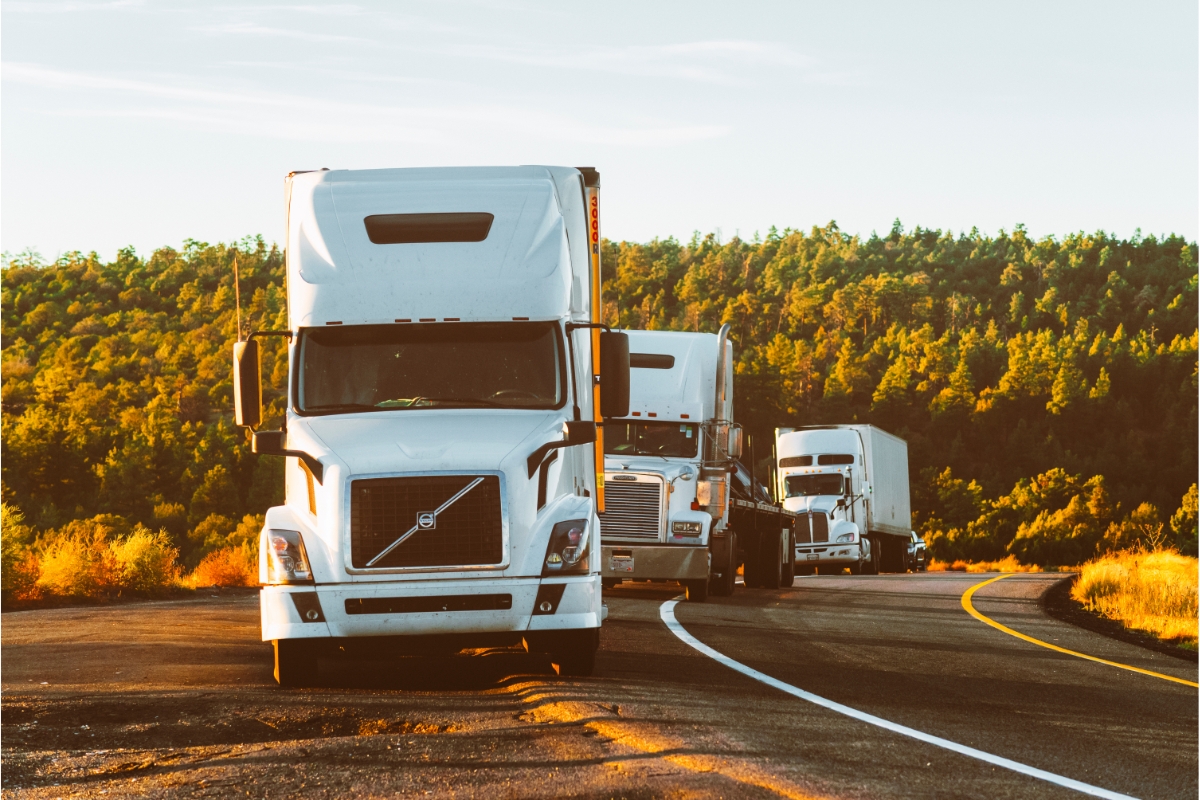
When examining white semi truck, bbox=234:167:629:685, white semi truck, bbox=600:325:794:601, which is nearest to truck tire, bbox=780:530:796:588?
white semi truck, bbox=600:325:794:601

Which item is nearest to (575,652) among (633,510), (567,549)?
(567,549)

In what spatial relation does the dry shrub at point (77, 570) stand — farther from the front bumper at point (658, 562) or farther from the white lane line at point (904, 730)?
the white lane line at point (904, 730)

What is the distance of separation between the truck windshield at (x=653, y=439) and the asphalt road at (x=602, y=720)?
6011 mm

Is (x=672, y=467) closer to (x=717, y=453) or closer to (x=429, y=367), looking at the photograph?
(x=717, y=453)

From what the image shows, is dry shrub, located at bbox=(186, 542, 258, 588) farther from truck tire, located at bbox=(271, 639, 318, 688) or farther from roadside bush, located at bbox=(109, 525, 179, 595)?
truck tire, located at bbox=(271, 639, 318, 688)

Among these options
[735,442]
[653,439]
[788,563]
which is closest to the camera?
[653,439]

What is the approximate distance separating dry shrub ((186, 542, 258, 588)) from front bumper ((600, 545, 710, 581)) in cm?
894

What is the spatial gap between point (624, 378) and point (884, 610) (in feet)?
33.4

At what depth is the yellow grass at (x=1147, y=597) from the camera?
1802 centimetres

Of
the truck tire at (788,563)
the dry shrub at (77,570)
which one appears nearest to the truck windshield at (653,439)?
the truck tire at (788,563)

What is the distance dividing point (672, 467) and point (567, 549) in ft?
35.4

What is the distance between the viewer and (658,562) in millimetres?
20828

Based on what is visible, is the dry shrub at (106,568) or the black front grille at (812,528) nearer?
the dry shrub at (106,568)

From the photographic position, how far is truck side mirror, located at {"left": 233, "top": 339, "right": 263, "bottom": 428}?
1087 centimetres
